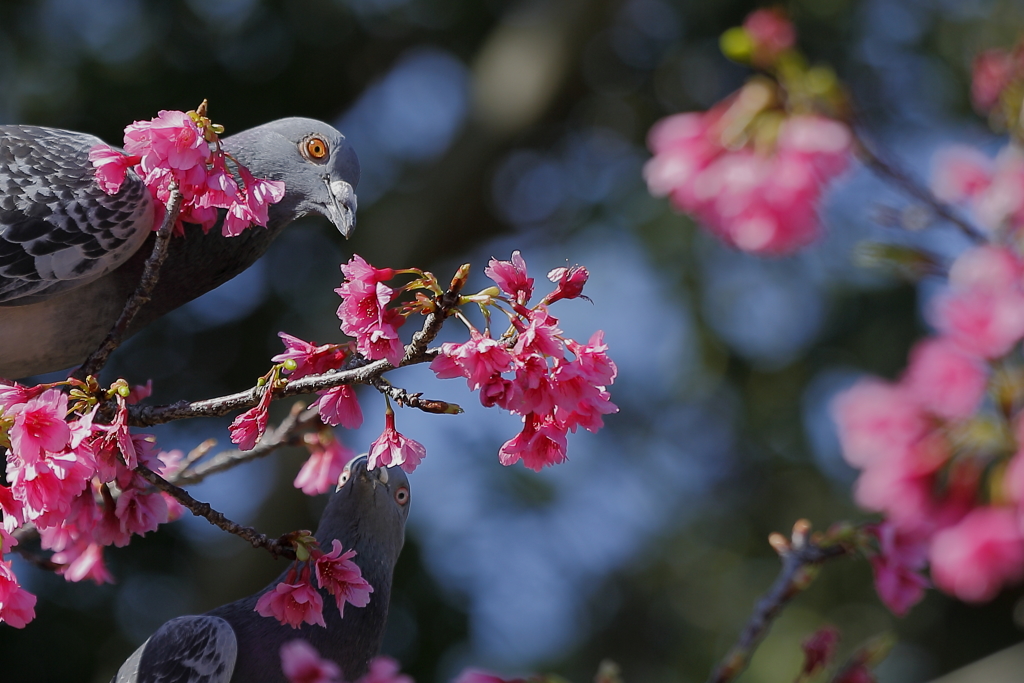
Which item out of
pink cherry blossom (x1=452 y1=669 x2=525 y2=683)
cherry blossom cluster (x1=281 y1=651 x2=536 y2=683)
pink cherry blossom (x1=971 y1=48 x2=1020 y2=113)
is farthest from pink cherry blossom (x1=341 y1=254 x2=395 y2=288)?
pink cherry blossom (x1=971 y1=48 x2=1020 y2=113)

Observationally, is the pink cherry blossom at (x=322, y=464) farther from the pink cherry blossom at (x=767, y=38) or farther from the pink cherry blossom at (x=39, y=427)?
the pink cherry blossom at (x=767, y=38)

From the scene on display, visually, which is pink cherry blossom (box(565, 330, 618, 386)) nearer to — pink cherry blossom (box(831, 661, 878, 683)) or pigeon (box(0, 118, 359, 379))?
pigeon (box(0, 118, 359, 379))

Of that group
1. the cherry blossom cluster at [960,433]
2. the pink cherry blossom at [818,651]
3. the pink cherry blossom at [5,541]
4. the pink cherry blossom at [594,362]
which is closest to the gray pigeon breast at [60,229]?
the pink cherry blossom at [5,541]

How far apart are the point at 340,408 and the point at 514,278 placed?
0.35 m

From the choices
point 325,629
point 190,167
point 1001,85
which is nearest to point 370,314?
point 190,167

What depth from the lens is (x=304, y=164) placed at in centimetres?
200

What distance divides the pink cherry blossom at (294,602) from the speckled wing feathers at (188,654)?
0.80 ft

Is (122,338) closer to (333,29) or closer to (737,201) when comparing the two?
(737,201)

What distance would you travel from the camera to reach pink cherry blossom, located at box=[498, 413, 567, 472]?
4.58 ft

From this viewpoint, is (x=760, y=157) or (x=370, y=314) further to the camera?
(x=760, y=157)

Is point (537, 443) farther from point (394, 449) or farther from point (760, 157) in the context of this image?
point (760, 157)

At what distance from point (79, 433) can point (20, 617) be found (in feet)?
1.25

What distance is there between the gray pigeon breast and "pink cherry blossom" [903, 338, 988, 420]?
2053 millimetres

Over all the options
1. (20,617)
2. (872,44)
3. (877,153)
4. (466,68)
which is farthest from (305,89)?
(20,617)
